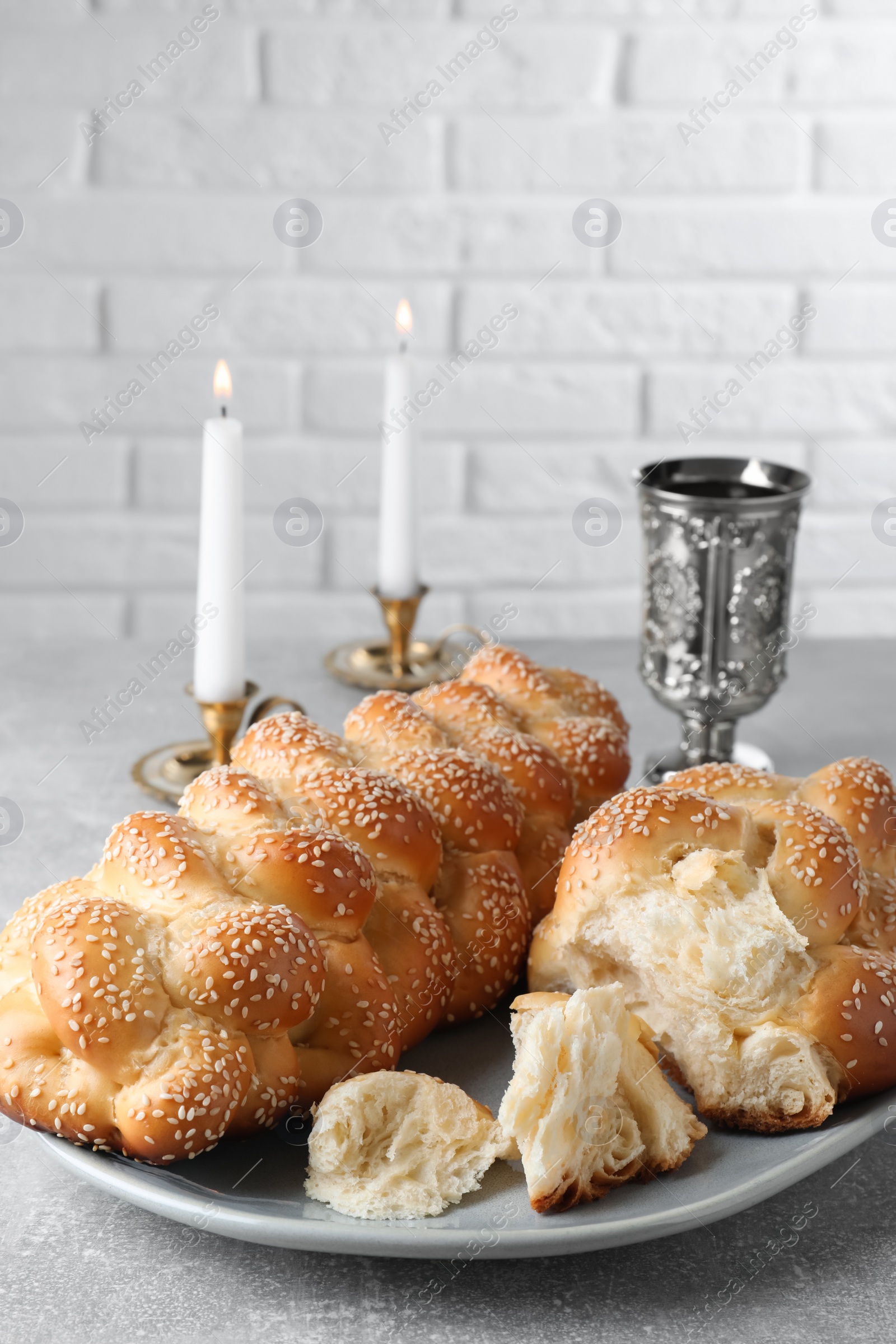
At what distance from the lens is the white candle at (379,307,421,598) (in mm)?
1781

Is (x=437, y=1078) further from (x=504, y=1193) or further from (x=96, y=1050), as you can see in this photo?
(x=96, y=1050)

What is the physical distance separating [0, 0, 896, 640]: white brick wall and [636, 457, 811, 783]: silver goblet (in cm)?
108

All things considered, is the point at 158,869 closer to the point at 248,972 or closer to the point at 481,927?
the point at 248,972

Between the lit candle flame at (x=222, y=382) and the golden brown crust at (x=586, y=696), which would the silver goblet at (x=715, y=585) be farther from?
the lit candle flame at (x=222, y=382)

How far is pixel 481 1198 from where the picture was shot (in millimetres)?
820

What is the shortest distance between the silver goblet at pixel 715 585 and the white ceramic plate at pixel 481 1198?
60 cm

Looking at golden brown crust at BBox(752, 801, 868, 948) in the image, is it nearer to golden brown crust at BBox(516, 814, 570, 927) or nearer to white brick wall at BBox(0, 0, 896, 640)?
golden brown crust at BBox(516, 814, 570, 927)

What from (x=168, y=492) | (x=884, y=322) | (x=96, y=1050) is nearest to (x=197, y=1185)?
(x=96, y=1050)

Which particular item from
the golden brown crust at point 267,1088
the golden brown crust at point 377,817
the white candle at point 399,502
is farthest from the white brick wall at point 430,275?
the golden brown crust at point 267,1088

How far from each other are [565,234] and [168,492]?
0.85 metres

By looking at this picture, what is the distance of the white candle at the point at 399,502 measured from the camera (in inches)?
70.1

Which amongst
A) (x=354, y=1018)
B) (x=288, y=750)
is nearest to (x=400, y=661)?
(x=288, y=750)

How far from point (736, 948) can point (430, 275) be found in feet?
5.87

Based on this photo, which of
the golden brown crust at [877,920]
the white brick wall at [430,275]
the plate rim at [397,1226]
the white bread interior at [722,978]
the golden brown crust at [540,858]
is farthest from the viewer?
the white brick wall at [430,275]
